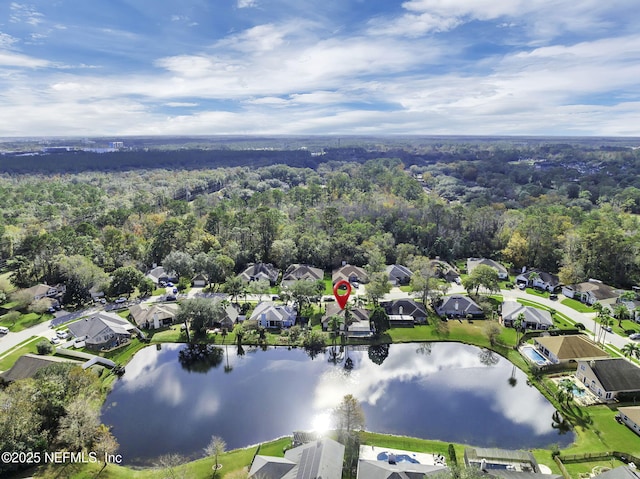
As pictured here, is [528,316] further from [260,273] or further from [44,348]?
[44,348]

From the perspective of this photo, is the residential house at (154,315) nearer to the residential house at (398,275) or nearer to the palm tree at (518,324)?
the residential house at (398,275)

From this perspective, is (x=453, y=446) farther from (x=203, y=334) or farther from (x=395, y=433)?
(x=203, y=334)

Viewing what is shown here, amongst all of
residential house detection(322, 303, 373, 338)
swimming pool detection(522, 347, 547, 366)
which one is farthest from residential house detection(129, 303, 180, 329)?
swimming pool detection(522, 347, 547, 366)

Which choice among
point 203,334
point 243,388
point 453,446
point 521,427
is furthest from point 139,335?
point 521,427

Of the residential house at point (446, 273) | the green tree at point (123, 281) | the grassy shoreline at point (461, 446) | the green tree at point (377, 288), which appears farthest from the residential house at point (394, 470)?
the green tree at point (123, 281)

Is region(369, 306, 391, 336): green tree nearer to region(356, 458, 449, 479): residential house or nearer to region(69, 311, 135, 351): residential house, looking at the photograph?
region(356, 458, 449, 479): residential house

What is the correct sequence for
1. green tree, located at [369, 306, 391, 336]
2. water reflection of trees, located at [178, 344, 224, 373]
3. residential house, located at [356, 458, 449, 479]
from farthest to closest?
green tree, located at [369, 306, 391, 336]
water reflection of trees, located at [178, 344, 224, 373]
residential house, located at [356, 458, 449, 479]

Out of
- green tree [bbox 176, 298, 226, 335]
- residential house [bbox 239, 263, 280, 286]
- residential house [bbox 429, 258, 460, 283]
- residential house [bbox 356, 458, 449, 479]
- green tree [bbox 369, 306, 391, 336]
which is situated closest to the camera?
residential house [bbox 356, 458, 449, 479]
